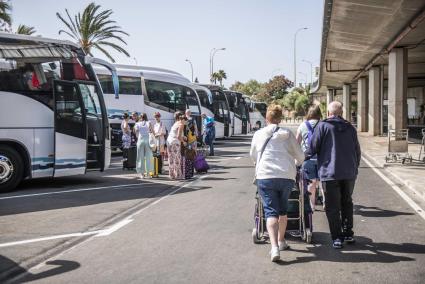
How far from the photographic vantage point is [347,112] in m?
55.8

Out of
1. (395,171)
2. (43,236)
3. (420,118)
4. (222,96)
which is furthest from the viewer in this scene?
(420,118)

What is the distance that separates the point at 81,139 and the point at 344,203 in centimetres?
795

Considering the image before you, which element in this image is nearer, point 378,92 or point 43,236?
point 43,236

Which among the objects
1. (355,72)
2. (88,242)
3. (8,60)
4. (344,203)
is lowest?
(88,242)

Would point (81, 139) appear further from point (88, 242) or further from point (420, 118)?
point (420, 118)

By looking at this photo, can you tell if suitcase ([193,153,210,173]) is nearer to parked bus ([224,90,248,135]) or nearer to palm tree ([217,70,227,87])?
Result: parked bus ([224,90,248,135])

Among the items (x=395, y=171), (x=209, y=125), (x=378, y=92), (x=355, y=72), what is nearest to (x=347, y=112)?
(x=355, y=72)

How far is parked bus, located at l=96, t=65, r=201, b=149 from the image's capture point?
2377 centimetres

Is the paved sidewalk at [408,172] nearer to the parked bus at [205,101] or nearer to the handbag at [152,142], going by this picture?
the handbag at [152,142]

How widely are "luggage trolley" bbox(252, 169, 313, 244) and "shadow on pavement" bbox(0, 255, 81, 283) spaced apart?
7.46ft

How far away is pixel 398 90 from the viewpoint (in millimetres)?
25688

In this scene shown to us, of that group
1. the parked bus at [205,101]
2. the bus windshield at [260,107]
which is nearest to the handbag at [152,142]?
the parked bus at [205,101]

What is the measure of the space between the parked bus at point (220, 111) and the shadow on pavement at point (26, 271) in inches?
1139

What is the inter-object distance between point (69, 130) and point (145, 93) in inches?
492
